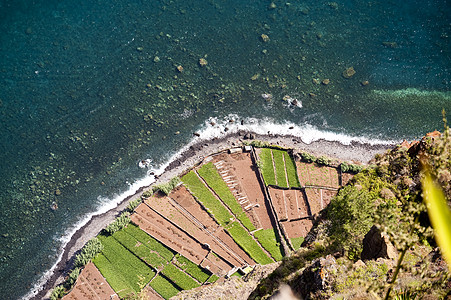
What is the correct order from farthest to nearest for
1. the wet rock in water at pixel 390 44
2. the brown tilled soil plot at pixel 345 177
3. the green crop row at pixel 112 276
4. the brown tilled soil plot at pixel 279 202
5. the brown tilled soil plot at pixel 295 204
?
the wet rock in water at pixel 390 44 → the brown tilled soil plot at pixel 345 177 → the brown tilled soil plot at pixel 295 204 → the brown tilled soil plot at pixel 279 202 → the green crop row at pixel 112 276

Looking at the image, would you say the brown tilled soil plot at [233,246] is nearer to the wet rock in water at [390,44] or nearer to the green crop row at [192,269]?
the green crop row at [192,269]

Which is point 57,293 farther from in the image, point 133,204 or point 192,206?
point 192,206

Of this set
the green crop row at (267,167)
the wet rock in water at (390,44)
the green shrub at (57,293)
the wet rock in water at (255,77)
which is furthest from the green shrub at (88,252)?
the wet rock in water at (390,44)

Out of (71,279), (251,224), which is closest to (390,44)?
(251,224)

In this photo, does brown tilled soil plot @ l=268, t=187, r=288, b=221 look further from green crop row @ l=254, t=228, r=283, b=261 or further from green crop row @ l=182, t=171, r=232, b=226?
green crop row @ l=182, t=171, r=232, b=226

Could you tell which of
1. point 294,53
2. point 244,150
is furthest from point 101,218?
point 294,53
